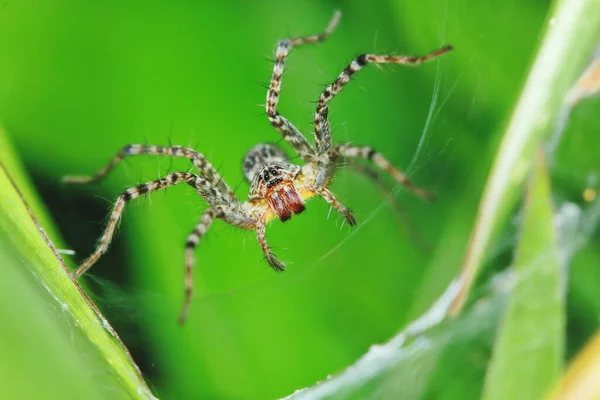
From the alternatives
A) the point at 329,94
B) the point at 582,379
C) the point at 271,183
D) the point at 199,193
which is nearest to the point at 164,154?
the point at 199,193

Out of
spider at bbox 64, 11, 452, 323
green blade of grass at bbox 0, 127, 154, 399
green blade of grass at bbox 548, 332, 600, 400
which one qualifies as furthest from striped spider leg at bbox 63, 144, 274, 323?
green blade of grass at bbox 548, 332, 600, 400

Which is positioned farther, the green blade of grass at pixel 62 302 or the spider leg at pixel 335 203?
the spider leg at pixel 335 203

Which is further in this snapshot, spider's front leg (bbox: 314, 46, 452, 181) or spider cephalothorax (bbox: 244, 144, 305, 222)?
spider cephalothorax (bbox: 244, 144, 305, 222)

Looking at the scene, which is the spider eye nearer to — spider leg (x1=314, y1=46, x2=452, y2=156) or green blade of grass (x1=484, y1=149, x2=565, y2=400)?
spider leg (x1=314, y1=46, x2=452, y2=156)

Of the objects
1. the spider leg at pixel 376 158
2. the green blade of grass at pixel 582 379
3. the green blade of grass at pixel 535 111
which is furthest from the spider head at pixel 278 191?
the green blade of grass at pixel 582 379

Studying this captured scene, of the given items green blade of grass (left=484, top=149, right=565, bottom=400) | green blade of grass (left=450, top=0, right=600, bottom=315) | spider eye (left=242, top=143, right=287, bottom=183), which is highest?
spider eye (left=242, top=143, right=287, bottom=183)

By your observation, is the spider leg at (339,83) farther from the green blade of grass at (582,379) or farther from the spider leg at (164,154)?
the green blade of grass at (582,379)

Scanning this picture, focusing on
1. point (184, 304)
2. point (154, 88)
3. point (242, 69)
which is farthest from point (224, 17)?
point (184, 304)

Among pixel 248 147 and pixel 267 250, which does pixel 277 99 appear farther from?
pixel 267 250
